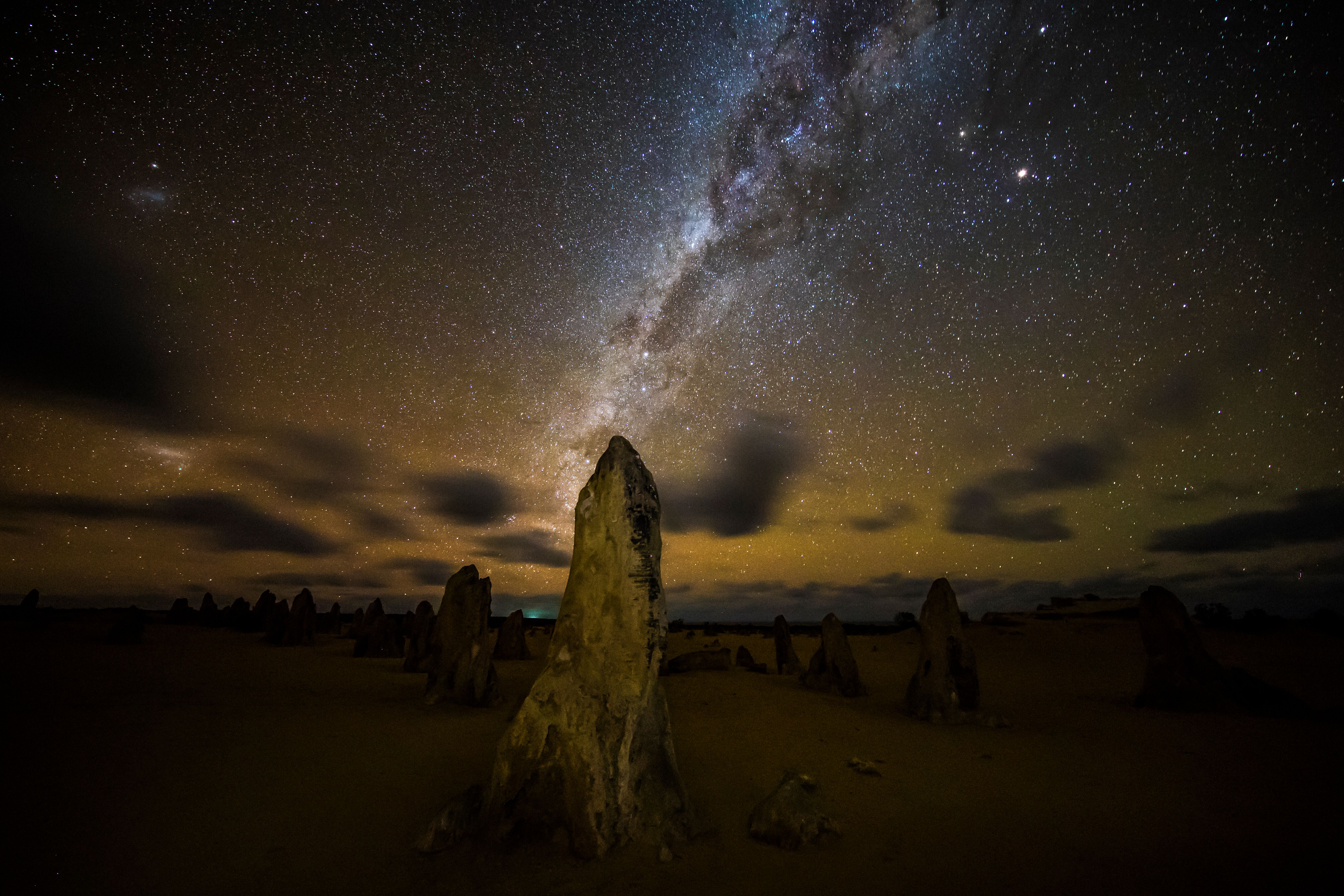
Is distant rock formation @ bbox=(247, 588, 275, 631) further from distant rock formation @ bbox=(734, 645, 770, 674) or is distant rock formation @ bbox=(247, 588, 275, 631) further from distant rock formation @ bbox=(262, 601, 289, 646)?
distant rock formation @ bbox=(734, 645, 770, 674)

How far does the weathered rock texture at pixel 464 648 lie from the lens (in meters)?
13.7

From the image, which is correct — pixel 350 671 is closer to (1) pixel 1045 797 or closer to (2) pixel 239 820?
(2) pixel 239 820

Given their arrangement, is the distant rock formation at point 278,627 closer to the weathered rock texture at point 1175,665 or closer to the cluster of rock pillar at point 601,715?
the cluster of rock pillar at point 601,715

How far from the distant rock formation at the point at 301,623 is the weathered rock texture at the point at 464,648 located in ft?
49.5

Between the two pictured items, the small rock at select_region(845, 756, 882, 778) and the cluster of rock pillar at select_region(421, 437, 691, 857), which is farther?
the small rock at select_region(845, 756, 882, 778)

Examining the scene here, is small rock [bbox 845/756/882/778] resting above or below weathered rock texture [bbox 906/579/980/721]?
below

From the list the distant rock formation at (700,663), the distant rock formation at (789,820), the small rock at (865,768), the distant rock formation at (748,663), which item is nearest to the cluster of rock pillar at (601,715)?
the distant rock formation at (789,820)

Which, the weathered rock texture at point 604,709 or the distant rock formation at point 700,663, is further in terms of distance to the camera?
the distant rock formation at point 700,663

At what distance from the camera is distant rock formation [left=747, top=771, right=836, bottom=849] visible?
597cm

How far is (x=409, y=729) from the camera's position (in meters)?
10.4

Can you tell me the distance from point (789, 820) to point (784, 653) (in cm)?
1637

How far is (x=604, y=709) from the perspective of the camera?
6.23 meters

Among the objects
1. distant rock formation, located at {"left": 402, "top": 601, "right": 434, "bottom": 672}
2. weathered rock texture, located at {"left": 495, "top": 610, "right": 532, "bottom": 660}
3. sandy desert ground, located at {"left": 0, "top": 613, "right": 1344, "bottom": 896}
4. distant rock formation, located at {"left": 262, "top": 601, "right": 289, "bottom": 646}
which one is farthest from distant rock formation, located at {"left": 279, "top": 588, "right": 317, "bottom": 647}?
sandy desert ground, located at {"left": 0, "top": 613, "right": 1344, "bottom": 896}

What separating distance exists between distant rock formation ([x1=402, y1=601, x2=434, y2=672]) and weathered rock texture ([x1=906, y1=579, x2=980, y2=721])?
1325 cm
